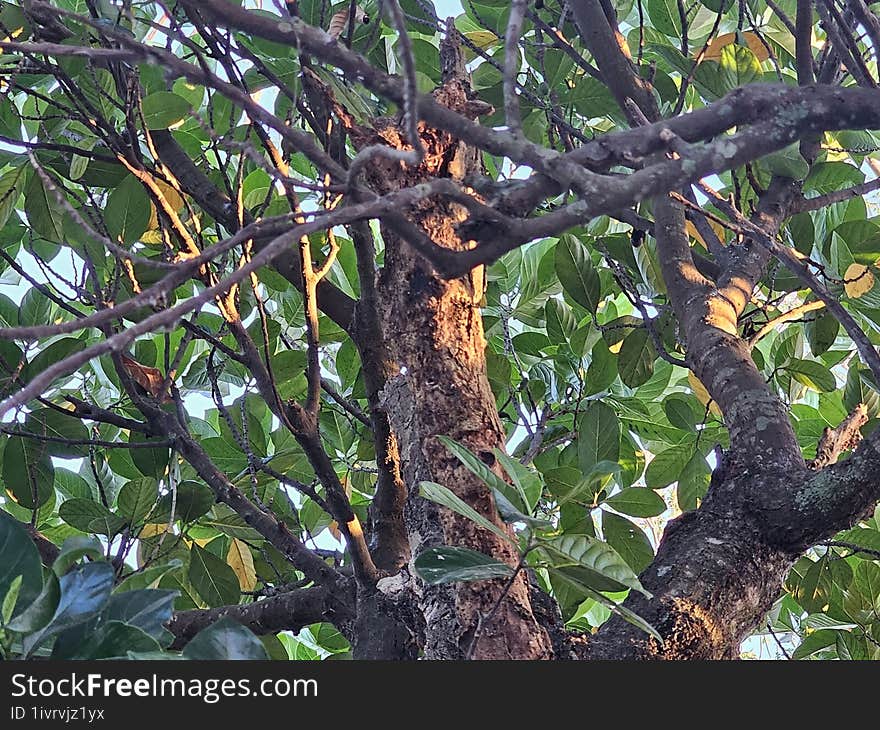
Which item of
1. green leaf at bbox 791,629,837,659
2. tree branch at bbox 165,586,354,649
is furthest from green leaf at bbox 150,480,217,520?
green leaf at bbox 791,629,837,659

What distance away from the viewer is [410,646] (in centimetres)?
150

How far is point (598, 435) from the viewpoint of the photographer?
178cm

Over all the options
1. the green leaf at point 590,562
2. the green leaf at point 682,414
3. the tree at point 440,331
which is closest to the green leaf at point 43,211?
the tree at point 440,331

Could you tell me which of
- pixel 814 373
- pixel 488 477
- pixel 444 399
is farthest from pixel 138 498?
pixel 814 373

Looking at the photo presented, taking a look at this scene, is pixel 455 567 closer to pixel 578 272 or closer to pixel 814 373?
pixel 578 272

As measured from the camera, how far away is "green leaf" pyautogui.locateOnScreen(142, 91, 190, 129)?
1.51 m

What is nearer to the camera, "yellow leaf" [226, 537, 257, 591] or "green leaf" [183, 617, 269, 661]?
"green leaf" [183, 617, 269, 661]

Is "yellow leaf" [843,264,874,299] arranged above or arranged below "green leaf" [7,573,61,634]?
above

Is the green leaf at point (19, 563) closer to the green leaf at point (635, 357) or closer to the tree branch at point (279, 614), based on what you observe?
the tree branch at point (279, 614)

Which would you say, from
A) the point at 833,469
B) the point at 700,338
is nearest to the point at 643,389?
the point at 700,338

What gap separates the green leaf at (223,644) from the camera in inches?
30.9

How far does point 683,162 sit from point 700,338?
78 centimetres

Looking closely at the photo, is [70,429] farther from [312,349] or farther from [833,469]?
[833,469]

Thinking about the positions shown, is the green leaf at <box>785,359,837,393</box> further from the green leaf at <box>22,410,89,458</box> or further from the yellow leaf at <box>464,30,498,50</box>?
the green leaf at <box>22,410,89,458</box>
